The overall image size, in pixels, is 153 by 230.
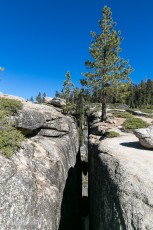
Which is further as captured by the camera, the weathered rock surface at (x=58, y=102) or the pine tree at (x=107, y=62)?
the weathered rock surface at (x=58, y=102)

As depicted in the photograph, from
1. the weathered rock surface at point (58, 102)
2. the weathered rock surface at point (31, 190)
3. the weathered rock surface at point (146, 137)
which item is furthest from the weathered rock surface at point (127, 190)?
the weathered rock surface at point (58, 102)

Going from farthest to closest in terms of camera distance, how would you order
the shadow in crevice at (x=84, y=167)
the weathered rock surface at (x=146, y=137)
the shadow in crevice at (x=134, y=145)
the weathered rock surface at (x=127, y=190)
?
the shadow in crevice at (x=84, y=167) < the shadow in crevice at (x=134, y=145) < the weathered rock surface at (x=146, y=137) < the weathered rock surface at (x=127, y=190)

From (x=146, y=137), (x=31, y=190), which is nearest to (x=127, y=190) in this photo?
(x=31, y=190)

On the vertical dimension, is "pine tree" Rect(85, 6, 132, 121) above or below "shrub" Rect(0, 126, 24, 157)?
above

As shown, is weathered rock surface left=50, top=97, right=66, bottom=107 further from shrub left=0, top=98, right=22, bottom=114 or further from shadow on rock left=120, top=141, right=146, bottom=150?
shadow on rock left=120, top=141, right=146, bottom=150

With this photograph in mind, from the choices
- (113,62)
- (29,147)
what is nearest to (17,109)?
(29,147)

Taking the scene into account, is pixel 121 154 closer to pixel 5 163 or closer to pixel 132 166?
pixel 132 166

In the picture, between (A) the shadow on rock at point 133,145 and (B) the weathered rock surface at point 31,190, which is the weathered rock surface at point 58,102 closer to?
(B) the weathered rock surface at point 31,190

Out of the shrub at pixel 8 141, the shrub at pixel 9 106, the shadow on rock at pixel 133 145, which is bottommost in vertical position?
the shadow on rock at pixel 133 145

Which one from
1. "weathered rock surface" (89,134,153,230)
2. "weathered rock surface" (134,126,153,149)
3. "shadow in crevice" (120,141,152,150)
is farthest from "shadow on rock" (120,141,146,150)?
"weathered rock surface" (89,134,153,230)

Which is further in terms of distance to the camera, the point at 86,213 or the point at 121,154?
the point at 86,213

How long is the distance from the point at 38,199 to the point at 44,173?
8.02ft

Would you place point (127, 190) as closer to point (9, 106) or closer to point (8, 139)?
point (8, 139)

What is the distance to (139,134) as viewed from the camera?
50.2 feet
